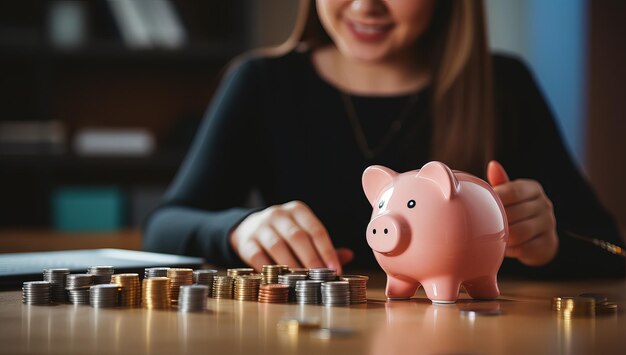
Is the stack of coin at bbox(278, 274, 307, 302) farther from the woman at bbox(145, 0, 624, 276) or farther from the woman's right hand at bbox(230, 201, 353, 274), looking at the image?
the woman at bbox(145, 0, 624, 276)

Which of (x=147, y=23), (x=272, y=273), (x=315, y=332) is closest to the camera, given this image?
(x=315, y=332)

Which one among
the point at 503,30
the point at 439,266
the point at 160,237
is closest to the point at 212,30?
the point at 503,30

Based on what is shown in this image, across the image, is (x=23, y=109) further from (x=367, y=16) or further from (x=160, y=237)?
(x=367, y=16)

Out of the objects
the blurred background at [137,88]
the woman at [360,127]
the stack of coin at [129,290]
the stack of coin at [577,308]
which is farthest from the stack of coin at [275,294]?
the blurred background at [137,88]

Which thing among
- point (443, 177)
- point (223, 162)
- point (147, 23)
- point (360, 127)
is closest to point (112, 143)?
point (147, 23)

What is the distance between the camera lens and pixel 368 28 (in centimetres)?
112

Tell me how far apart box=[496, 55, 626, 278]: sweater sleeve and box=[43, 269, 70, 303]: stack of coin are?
1.98 ft

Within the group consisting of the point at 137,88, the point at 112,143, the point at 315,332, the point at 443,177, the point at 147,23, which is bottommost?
the point at 315,332

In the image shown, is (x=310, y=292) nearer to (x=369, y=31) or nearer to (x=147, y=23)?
(x=369, y=31)

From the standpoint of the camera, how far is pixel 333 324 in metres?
0.60

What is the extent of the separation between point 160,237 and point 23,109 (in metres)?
2.02

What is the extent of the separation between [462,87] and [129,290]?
2.68 feet

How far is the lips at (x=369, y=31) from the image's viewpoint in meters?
1.11

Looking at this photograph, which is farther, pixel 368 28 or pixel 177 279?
pixel 368 28
